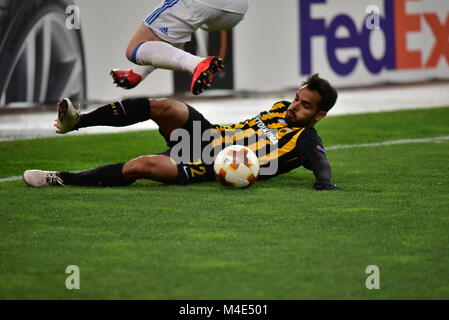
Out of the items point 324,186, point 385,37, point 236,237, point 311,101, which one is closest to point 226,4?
point 311,101

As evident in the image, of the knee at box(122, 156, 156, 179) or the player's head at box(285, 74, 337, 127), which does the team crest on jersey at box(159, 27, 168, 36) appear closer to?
the knee at box(122, 156, 156, 179)

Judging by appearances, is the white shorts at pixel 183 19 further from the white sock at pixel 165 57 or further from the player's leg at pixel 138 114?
the player's leg at pixel 138 114

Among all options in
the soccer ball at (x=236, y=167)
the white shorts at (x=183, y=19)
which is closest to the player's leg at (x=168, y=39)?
the white shorts at (x=183, y=19)

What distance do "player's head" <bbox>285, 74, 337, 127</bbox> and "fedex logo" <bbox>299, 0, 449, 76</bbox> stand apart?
28.1ft

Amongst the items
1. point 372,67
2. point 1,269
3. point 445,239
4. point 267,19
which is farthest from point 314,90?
point 372,67

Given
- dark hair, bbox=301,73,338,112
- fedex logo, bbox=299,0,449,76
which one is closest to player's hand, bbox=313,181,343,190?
dark hair, bbox=301,73,338,112

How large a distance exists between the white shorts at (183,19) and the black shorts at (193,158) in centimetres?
65

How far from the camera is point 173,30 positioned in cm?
675

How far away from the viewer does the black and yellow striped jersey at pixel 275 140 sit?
718 centimetres

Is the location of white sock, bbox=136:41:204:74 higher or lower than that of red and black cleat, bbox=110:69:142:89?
higher

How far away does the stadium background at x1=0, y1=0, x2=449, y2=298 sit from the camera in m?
13.4

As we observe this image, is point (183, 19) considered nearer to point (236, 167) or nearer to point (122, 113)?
point (122, 113)

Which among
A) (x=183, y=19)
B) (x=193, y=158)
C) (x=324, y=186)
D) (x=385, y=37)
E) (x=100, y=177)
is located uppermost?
(x=385, y=37)

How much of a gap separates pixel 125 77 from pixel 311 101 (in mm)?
1327
